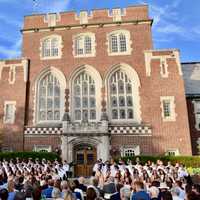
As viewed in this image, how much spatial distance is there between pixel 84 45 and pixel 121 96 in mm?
5539

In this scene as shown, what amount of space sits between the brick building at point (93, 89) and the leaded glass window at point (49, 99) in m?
0.08

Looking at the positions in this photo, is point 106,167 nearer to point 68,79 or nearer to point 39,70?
point 68,79

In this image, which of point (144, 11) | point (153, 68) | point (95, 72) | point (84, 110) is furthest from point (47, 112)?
point (144, 11)

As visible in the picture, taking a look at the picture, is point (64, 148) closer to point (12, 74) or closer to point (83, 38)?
point (12, 74)

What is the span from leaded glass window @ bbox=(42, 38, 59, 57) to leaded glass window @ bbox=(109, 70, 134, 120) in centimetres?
552

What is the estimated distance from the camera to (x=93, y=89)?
888 inches

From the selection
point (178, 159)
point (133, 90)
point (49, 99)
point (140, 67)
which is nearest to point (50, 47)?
point (49, 99)

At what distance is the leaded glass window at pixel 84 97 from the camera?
868 inches

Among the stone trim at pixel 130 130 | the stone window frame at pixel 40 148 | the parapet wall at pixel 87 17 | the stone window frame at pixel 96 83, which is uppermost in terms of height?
the parapet wall at pixel 87 17

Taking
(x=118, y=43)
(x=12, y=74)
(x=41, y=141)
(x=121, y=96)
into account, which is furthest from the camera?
(x=118, y=43)

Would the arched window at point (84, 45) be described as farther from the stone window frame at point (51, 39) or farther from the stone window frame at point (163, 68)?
the stone window frame at point (163, 68)

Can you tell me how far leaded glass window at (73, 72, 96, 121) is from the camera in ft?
72.3

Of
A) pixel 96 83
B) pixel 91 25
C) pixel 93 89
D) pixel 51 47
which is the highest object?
pixel 91 25

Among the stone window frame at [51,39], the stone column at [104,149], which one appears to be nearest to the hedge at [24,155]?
the stone column at [104,149]
